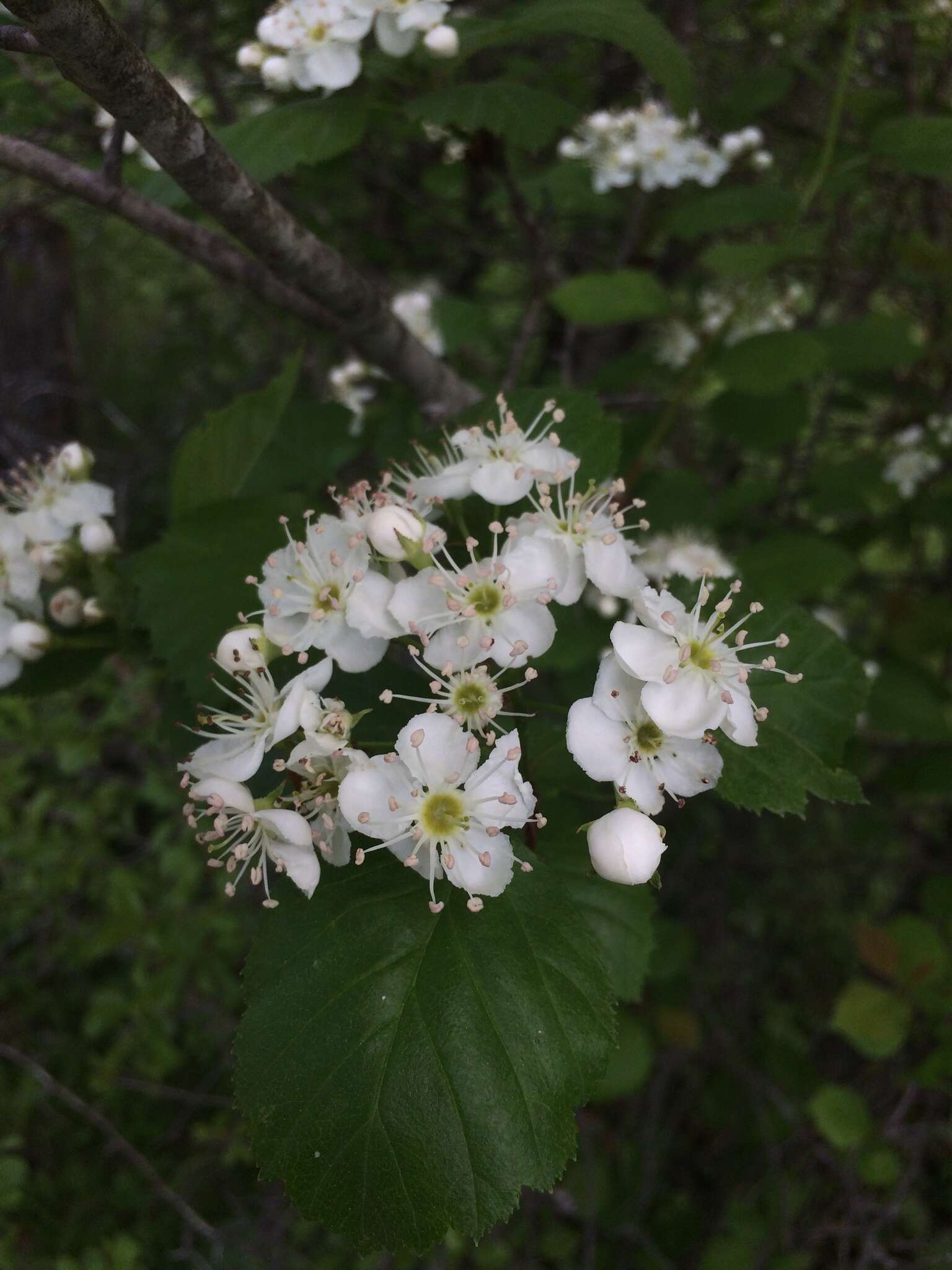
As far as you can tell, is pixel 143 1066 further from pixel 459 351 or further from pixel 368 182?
pixel 368 182

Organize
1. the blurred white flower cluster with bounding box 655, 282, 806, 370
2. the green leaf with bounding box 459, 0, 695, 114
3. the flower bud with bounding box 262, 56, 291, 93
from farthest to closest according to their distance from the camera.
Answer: the blurred white flower cluster with bounding box 655, 282, 806, 370, the flower bud with bounding box 262, 56, 291, 93, the green leaf with bounding box 459, 0, 695, 114

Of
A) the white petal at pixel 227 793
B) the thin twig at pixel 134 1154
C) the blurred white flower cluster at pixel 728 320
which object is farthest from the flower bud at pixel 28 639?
the blurred white flower cluster at pixel 728 320

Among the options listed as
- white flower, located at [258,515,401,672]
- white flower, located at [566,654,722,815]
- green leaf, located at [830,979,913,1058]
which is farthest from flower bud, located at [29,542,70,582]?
green leaf, located at [830,979,913,1058]

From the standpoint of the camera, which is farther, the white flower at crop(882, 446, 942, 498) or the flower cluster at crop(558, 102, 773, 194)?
the white flower at crop(882, 446, 942, 498)

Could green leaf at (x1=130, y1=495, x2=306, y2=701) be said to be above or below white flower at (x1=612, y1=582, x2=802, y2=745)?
below

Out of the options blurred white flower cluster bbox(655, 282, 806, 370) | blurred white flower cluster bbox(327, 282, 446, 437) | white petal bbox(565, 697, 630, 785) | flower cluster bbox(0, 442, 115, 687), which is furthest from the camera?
blurred white flower cluster bbox(327, 282, 446, 437)

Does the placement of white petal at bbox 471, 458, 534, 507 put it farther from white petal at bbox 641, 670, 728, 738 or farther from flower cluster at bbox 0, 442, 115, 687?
flower cluster at bbox 0, 442, 115, 687

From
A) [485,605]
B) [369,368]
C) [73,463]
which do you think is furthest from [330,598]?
[369,368]
